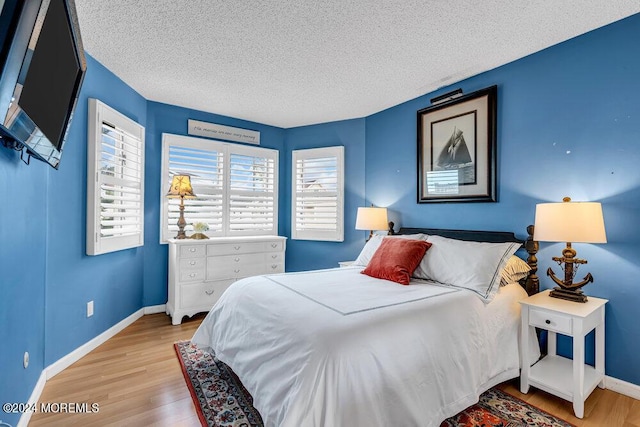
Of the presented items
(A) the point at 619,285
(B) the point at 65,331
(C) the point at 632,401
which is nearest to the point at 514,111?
(A) the point at 619,285

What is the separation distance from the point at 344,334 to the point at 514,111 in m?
2.52

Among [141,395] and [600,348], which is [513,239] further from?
[141,395]

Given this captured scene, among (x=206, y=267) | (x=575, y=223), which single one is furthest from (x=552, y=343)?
(x=206, y=267)

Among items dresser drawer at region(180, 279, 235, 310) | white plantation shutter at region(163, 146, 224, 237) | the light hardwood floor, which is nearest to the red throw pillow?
the light hardwood floor

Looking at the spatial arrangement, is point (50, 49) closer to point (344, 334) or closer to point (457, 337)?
point (344, 334)

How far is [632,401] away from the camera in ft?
6.48

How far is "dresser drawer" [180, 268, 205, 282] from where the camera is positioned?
3.34 meters

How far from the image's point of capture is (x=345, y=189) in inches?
170

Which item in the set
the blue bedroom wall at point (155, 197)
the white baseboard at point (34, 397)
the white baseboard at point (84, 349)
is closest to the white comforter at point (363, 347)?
the white baseboard at point (34, 397)

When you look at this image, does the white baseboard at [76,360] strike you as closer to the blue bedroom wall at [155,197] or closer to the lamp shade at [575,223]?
the blue bedroom wall at [155,197]

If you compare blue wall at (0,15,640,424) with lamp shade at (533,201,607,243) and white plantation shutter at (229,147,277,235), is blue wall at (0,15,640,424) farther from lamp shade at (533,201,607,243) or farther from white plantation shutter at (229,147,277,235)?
white plantation shutter at (229,147,277,235)

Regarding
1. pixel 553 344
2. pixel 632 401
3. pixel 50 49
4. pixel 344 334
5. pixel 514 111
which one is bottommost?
pixel 632 401

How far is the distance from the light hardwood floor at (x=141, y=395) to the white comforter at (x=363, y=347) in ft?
1.10

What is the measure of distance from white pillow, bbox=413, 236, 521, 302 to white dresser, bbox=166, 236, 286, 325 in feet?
6.81
